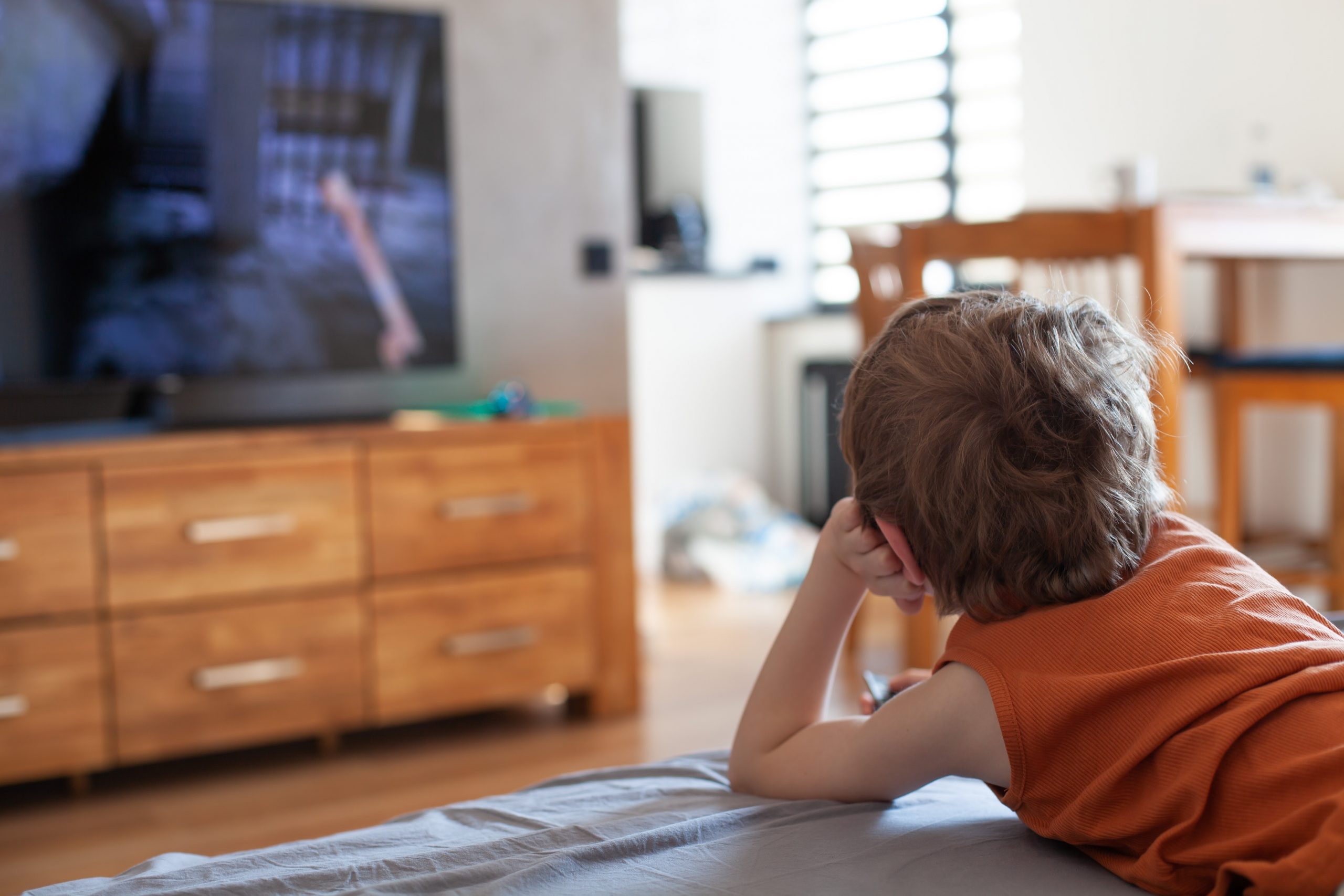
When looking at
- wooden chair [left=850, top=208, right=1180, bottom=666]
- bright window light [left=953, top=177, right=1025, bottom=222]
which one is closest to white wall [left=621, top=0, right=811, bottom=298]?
bright window light [left=953, top=177, right=1025, bottom=222]

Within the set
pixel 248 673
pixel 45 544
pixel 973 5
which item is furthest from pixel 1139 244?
pixel 973 5

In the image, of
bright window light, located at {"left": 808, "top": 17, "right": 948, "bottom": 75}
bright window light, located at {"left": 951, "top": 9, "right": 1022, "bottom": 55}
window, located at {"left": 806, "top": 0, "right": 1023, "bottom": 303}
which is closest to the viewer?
bright window light, located at {"left": 951, "top": 9, "right": 1022, "bottom": 55}

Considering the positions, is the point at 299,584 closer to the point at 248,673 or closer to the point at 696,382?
the point at 248,673

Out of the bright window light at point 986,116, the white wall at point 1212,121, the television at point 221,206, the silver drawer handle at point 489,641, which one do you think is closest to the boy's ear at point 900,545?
the silver drawer handle at point 489,641

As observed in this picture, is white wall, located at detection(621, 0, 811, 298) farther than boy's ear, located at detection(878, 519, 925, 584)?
Yes

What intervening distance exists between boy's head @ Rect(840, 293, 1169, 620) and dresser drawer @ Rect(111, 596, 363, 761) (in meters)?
1.68

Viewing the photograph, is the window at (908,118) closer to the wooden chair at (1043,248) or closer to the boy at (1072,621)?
the wooden chair at (1043,248)

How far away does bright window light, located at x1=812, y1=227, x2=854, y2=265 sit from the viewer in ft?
→ 15.5

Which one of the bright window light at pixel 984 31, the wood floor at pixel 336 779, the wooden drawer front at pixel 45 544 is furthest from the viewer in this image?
the bright window light at pixel 984 31

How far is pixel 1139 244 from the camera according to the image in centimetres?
222

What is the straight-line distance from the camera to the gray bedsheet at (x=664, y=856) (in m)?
0.65

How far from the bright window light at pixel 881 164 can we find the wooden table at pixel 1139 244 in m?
1.85

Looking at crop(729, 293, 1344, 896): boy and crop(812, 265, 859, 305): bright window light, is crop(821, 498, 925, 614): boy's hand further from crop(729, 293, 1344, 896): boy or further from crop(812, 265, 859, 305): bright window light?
crop(812, 265, 859, 305): bright window light

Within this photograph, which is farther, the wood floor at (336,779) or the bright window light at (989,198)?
the bright window light at (989,198)
